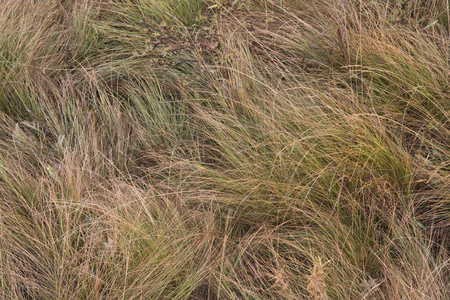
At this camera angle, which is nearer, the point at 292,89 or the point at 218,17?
the point at 292,89

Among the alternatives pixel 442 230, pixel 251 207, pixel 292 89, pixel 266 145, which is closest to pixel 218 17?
pixel 292 89

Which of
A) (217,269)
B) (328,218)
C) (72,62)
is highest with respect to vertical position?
(72,62)

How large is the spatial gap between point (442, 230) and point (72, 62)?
2277mm

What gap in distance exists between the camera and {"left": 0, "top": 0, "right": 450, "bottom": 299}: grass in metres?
2.03

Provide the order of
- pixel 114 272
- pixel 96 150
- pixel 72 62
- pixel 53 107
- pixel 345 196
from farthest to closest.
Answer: pixel 72 62 → pixel 53 107 → pixel 96 150 → pixel 345 196 → pixel 114 272

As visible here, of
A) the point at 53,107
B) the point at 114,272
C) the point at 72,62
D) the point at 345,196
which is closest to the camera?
the point at 114,272

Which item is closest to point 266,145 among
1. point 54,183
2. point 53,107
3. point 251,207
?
point 251,207

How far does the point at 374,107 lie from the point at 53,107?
1.75 metres

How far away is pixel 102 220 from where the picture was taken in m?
2.21

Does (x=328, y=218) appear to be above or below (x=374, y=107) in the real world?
below

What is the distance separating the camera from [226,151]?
8.07ft

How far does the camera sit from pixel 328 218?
210 centimetres

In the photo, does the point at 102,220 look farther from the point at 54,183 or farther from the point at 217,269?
the point at 217,269

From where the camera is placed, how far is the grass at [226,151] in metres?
2.03
